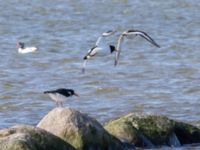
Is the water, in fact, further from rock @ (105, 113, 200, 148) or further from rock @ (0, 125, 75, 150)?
rock @ (0, 125, 75, 150)

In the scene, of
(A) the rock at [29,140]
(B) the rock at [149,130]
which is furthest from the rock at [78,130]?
→ (B) the rock at [149,130]

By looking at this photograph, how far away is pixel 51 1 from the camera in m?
38.8

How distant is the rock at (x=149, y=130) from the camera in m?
13.7

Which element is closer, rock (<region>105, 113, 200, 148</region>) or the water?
rock (<region>105, 113, 200, 148</region>)

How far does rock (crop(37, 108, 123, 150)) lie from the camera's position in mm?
12891

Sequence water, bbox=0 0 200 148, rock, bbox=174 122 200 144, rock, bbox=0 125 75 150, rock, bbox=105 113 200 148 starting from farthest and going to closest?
water, bbox=0 0 200 148
rock, bbox=174 122 200 144
rock, bbox=105 113 200 148
rock, bbox=0 125 75 150

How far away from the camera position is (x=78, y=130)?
12859 millimetres

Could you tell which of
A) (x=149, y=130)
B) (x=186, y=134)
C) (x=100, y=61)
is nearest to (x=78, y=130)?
(x=149, y=130)

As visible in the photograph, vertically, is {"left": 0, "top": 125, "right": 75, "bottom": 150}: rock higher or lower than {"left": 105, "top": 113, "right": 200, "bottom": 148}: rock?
higher

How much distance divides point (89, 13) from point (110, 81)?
13.5 m

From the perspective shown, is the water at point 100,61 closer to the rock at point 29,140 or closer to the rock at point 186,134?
the rock at point 186,134

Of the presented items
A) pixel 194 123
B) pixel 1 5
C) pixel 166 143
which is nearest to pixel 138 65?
pixel 194 123

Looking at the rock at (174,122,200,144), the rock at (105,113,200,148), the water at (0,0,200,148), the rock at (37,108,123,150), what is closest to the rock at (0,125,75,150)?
the rock at (37,108,123,150)

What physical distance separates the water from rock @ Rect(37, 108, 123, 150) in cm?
269
